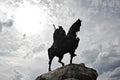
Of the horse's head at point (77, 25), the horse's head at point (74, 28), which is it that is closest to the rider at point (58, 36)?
the horse's head at point (74, 28)

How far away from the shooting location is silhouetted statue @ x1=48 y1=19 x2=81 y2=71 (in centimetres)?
Answer: 1969

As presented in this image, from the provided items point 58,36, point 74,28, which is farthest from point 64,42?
point 74,28

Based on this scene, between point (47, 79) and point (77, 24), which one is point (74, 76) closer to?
point (47, 79)

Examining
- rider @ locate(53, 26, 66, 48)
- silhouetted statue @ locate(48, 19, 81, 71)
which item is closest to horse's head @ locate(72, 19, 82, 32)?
silhouetted statue @ locate(48, 19, 81, 71)

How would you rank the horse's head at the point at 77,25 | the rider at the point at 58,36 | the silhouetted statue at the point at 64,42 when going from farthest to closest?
the rider at the point at 58,36 → the horse's head at the point at 77,25 → the silhouetted statue at the point at 64,42

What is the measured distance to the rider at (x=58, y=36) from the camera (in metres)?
20.5

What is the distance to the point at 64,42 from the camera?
20.0m

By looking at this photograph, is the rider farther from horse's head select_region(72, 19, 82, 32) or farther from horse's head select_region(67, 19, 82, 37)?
horse's head select_region(72, 19, 82, 32)

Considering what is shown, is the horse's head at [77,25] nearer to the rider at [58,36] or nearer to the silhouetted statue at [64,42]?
the silhouetted statue at [64,42]

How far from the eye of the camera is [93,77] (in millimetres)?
18422

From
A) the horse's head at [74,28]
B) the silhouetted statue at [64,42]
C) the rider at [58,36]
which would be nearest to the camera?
the silhouetted statue at [64,42]

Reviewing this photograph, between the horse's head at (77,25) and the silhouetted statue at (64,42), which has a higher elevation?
the horse's head at (77,25)

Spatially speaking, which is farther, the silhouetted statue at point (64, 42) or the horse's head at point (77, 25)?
the horse's head at point (77, 25)

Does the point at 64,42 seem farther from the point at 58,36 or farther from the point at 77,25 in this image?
the point at 77,25
